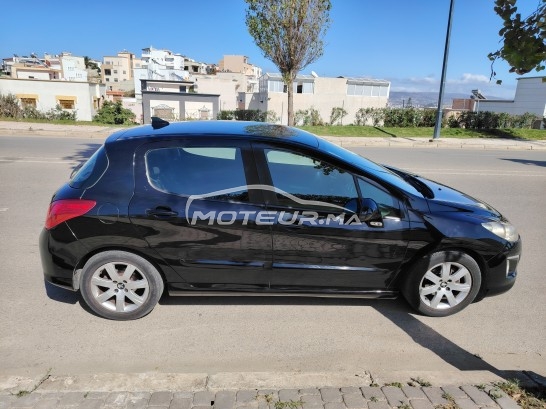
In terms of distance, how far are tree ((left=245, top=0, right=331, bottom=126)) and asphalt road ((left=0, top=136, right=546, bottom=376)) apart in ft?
43.6

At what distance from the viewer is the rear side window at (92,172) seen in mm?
3313

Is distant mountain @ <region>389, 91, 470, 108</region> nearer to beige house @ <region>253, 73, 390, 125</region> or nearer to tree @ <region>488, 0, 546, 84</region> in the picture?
beige house @ <region>253, 73, 390, 125</region>

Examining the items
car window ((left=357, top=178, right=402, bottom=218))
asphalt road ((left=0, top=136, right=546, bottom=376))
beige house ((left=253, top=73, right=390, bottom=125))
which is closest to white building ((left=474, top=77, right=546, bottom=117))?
beige house ((left=253, top=73, right=390, bottom=125))

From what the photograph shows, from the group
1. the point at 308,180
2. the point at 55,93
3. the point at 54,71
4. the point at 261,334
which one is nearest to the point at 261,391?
the point at 261,334

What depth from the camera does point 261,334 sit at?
3285mm

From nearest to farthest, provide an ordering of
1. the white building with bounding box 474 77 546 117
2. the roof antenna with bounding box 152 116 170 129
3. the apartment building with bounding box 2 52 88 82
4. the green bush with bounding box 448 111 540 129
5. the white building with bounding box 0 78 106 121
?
the roof antenna with bounding box 152 116 170 129 < the green bush with bounding box 448 111 540 129 < the white building with bounding box 474 77 546 117 < the white building with bounding box 0 78 106 121 < the apartment building with bounding box 2 52 88 82

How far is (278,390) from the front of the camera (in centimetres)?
246

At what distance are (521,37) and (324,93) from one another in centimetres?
4896

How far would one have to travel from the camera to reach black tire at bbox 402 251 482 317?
11.3 ft

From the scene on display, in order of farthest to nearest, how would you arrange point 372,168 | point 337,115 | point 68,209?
point 337,115
point 372,168
point 68,209

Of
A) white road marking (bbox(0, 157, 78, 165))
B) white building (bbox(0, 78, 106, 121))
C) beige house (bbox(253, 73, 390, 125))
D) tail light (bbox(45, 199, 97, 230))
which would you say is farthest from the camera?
beige house (bbox(253, 73, 390, 125))

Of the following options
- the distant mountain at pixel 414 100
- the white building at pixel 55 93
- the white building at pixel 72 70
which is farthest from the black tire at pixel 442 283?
the white building at pixel 72 70

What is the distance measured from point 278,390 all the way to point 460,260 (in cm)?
195

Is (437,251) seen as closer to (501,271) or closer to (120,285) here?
(501,271)
